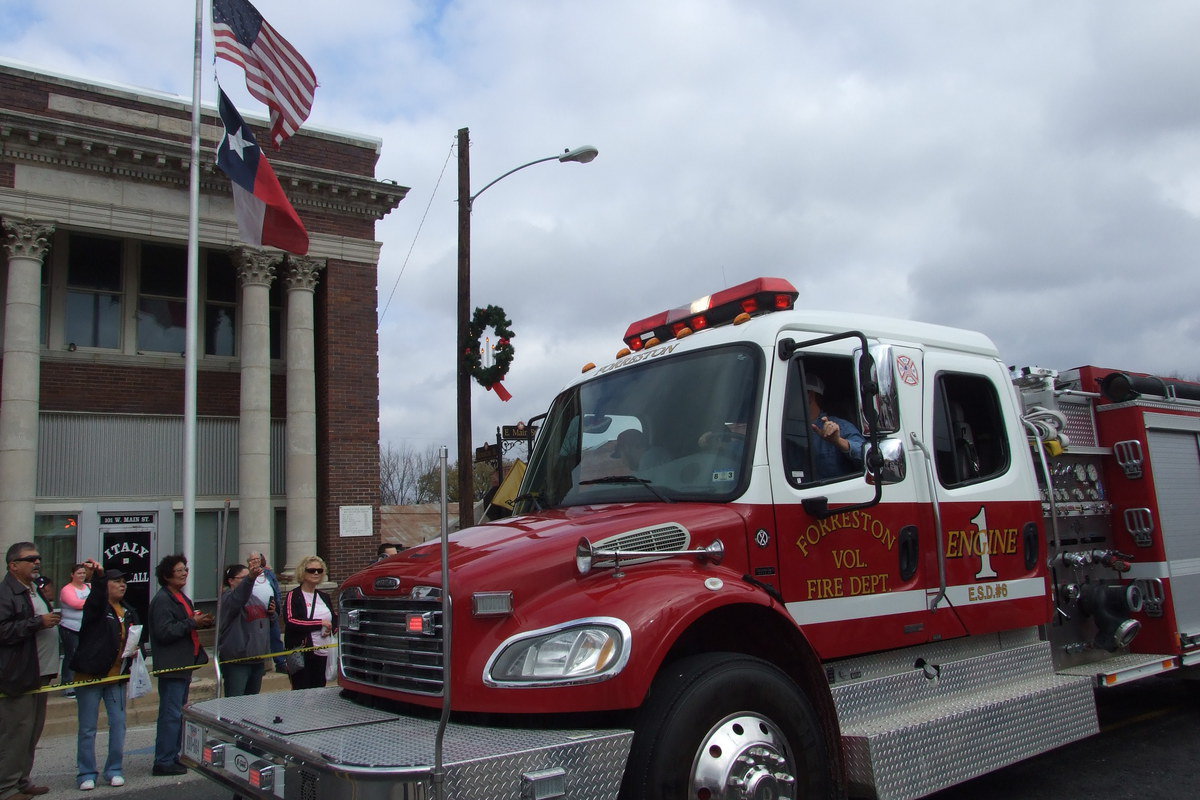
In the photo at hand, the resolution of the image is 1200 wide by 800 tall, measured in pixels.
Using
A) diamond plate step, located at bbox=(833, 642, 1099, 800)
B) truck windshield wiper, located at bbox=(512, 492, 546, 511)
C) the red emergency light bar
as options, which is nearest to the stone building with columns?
truck windshield wiper, located at bbox=(512, 492, 546, 511)

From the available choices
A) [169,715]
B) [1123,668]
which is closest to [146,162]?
[169,715]

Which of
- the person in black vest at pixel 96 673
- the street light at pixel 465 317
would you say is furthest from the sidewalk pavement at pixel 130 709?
the street light at pixel 465 317

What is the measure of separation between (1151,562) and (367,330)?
14.0 m

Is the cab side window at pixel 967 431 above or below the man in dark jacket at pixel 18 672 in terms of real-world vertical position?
above

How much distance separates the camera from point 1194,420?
6750mm

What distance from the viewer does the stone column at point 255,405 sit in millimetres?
15812

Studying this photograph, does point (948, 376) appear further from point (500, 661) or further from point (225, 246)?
point (225, 246)

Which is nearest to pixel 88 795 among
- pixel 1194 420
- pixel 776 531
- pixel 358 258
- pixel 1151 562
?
pixel 776 531

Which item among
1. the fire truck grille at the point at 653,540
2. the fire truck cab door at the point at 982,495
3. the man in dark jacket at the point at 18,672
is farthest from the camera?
the man in dark jacket at the point at 18,672

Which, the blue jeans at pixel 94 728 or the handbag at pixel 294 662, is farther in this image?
the handbag at pixel 294 662

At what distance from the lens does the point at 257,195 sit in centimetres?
1239

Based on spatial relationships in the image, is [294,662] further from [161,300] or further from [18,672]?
[161,300]

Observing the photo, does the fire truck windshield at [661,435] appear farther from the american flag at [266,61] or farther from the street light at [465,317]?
the american flag at [266,61]

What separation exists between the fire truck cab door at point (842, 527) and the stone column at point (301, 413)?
1336 centimetres
